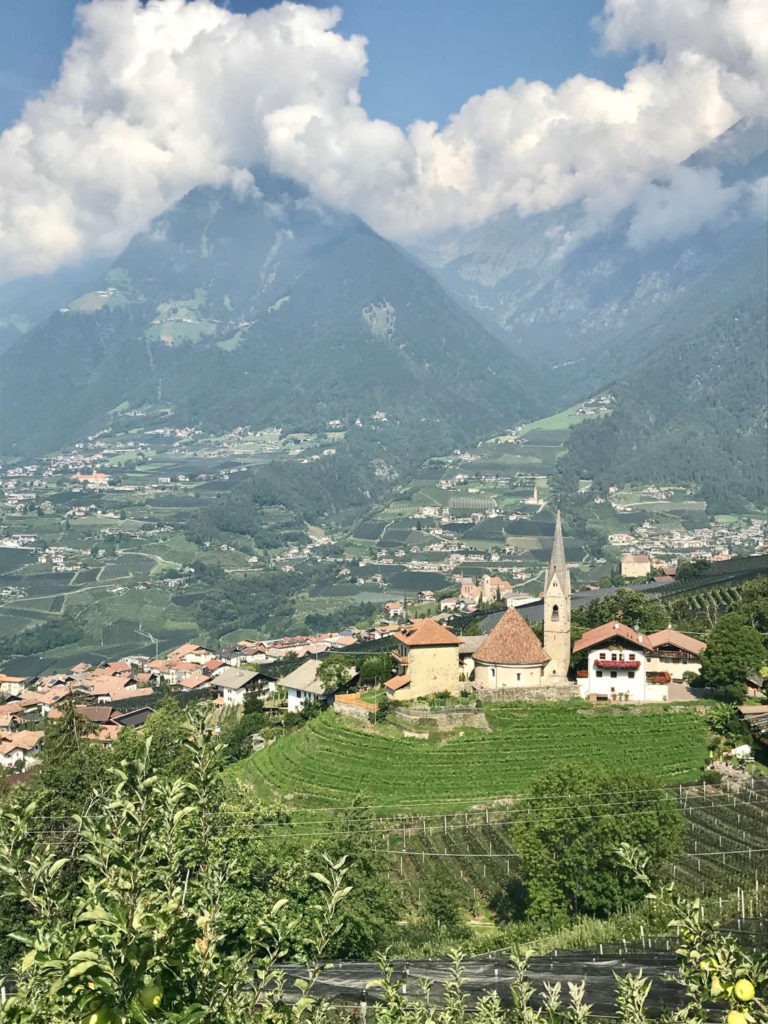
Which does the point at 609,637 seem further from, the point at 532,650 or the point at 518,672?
the point at 518,672

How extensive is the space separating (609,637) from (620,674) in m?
1.92

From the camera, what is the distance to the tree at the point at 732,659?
46938 millimetres

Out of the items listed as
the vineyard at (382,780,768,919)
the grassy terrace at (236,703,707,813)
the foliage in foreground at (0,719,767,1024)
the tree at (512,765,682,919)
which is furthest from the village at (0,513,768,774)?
the foliage in foreground at (0,719,767,1024)

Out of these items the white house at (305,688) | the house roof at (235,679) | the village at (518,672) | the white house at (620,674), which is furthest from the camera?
the house roof at (235,679)

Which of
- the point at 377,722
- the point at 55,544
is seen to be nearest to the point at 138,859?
the point at 377,722

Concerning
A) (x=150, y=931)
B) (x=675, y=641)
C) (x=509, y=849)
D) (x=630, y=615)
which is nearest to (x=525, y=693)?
(x=675, y=641)

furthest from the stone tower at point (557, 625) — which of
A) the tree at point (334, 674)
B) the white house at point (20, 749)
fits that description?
the white house at point (20, 749)

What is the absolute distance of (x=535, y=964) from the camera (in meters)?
21.9

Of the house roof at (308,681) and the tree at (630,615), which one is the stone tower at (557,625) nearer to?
the tree at (630,615)

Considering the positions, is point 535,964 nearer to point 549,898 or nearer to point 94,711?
point 549,898

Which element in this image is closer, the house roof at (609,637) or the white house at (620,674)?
the white house at (620,674)

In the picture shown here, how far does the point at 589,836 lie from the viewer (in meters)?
30.6

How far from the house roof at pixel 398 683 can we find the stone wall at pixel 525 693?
3617 millimetres

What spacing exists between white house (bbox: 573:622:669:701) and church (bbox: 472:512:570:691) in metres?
1.67
